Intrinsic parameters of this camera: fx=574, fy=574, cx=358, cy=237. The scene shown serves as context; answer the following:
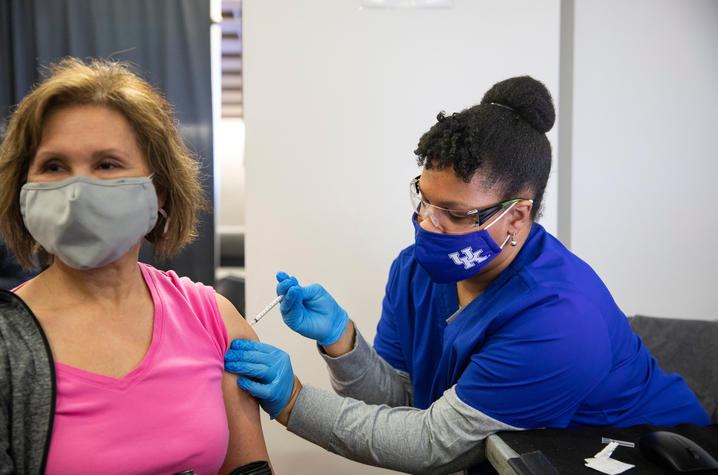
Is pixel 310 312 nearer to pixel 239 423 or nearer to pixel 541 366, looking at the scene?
pixel 239 423

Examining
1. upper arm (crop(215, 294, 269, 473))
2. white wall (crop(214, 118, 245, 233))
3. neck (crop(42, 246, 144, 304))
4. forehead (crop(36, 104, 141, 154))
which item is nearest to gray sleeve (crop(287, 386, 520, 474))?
upper arm (crop(215, 294, 269, 473))

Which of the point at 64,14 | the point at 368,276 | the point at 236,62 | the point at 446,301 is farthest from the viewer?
the point at 236,62

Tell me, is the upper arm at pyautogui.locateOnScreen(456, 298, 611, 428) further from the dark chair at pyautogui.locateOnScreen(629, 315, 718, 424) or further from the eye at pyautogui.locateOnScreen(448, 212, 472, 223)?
the dark chair at pyautogui.locateOnScreen(629, 315, 718, 424)

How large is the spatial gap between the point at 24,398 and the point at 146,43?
222 cm

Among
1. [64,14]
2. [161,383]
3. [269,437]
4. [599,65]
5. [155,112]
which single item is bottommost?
[269,437]

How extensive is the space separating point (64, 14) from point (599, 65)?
2434mm

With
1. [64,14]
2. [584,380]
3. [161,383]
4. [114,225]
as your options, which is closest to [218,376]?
[161,383]

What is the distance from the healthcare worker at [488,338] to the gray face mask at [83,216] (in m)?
0.37

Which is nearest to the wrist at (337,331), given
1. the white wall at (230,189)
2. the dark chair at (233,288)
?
the dark chair at (233,288)

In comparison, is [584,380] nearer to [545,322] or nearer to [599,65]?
[545,322]

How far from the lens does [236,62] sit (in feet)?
11.2

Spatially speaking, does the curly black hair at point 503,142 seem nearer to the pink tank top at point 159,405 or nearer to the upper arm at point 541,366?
the upper arm at point 541,366

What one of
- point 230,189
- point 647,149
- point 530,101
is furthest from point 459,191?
point 230,189

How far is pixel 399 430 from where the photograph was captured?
134cm
